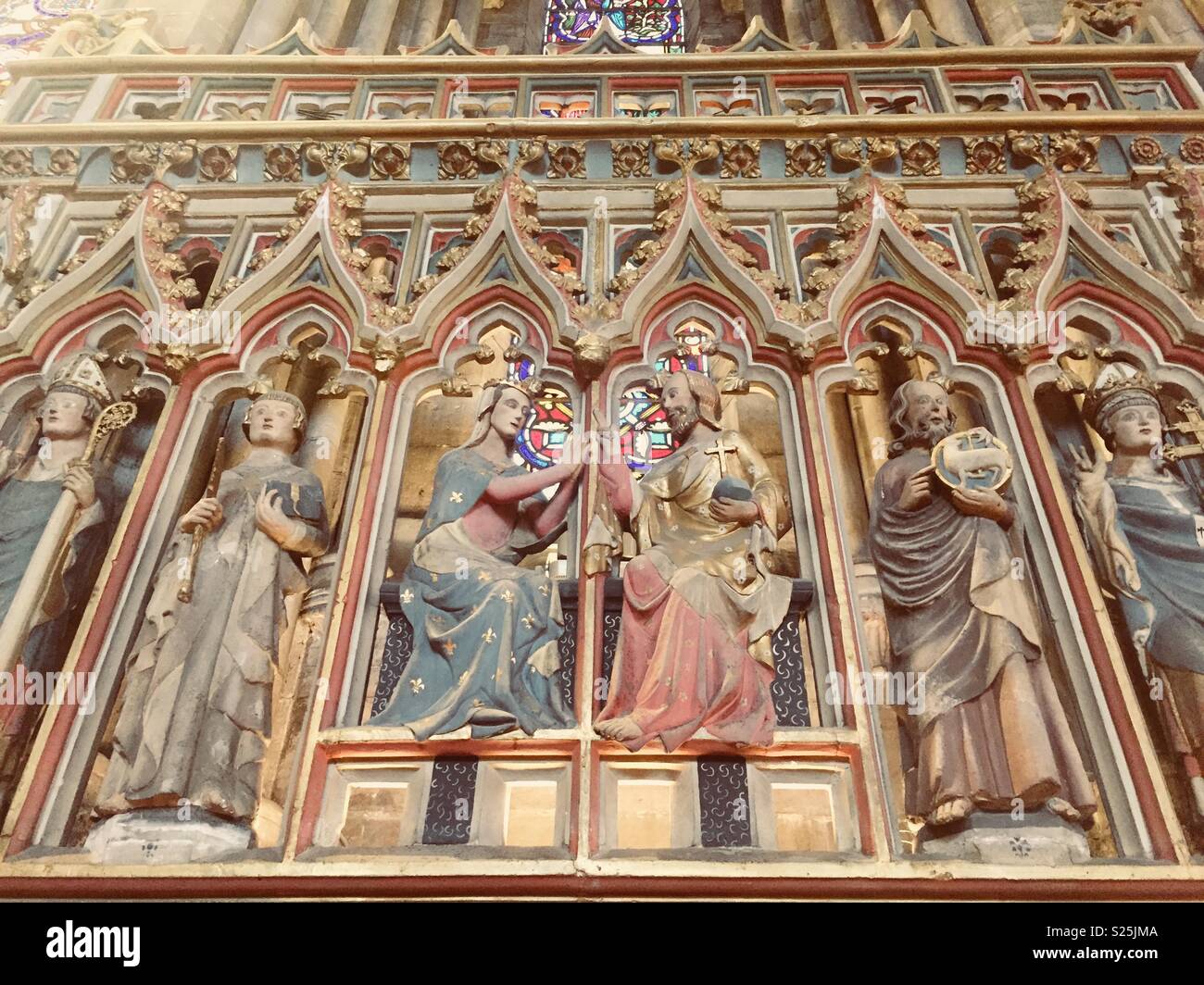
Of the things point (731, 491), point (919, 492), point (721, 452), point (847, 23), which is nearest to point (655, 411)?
point (721, 452)

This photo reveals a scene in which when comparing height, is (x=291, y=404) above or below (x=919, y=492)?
above

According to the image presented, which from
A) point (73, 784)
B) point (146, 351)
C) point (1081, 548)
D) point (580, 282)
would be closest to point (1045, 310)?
point (1081, 548)

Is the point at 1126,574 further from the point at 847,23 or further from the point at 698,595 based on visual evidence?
the point at 847,23

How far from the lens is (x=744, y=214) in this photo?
792 centimetres

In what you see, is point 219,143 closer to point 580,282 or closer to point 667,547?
point 580,282

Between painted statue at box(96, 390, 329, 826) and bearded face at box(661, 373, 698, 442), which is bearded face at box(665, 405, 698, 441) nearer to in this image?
bearded face at box(661, 373, 698, 442)

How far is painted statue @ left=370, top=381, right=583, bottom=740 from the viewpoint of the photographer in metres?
5.30

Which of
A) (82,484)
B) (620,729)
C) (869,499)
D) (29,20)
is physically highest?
(29,20)

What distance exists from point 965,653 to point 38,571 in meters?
4.49

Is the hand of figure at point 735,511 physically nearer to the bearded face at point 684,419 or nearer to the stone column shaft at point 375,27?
the bearded face at point 684,419

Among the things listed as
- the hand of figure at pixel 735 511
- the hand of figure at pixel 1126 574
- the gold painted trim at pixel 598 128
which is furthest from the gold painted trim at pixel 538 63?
the hand of figure at pixel 1126 574

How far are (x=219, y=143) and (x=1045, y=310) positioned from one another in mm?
5602

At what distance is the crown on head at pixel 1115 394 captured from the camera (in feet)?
21.4

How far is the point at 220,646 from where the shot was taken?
18.1ft
